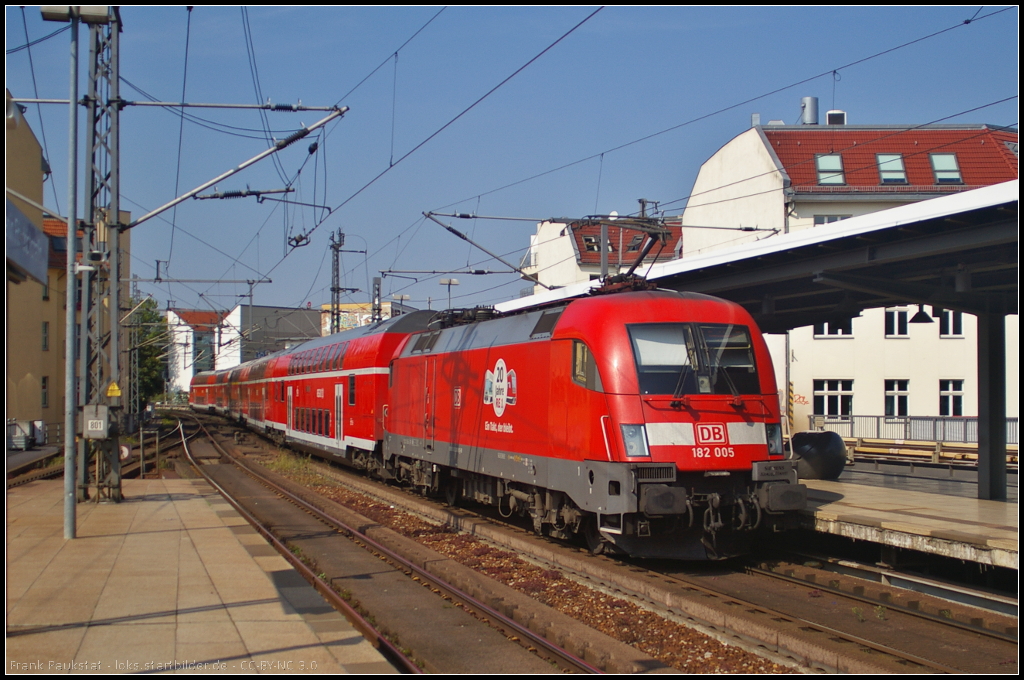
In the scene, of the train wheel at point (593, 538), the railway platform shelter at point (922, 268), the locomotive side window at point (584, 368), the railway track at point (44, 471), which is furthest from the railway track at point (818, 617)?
the railway track at point (44, 471)

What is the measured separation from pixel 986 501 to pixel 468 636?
29.7ft

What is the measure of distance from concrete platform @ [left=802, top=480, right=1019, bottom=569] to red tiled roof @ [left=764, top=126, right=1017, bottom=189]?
2187 centimetres

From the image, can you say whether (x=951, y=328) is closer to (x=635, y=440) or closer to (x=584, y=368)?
(x=584, y=368)

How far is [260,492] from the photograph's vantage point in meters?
19.6

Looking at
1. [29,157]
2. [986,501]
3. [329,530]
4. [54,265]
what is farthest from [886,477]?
[54,265]

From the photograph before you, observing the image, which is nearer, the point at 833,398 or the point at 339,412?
the point at 339,412

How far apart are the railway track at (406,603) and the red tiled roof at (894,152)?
24757 millimetres

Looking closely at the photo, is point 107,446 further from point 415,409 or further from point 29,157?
point 29,157

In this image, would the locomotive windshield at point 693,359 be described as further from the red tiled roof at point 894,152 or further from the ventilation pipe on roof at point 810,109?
the ventilation pipe on roof at point 810,109

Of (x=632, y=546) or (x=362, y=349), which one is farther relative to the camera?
(x=362, y=349)

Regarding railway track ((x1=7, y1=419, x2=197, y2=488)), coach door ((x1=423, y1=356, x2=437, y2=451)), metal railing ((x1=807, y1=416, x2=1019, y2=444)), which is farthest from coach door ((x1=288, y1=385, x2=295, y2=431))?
metal railing ((x1=807, y1=416, x2=1019, y2=444))

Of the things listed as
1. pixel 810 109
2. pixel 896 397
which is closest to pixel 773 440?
pixel 896 397

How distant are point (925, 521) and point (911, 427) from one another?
18363 mm

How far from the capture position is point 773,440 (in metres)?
10.4
